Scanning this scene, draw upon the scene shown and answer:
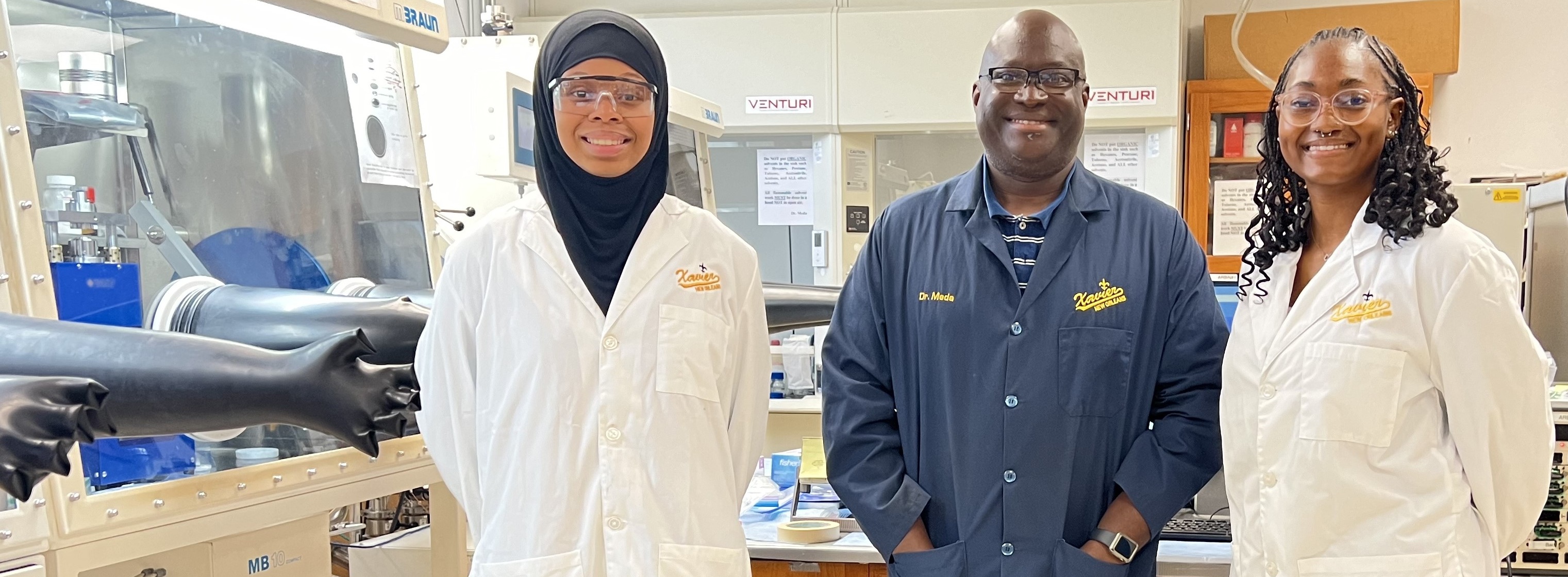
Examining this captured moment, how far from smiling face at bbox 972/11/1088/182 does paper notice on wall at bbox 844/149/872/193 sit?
2341 mm

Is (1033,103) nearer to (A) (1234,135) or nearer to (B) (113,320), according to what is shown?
(B) (113,320)

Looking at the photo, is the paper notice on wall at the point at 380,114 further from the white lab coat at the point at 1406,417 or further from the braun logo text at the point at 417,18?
the white lab coat at the point at 1406,417

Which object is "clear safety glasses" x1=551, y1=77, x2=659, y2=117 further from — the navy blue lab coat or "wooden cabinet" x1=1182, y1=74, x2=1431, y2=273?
"wooden cabinet" x1=1182, y1=74, x2=1431, y2=273

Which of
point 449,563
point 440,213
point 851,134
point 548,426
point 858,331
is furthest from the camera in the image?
point 851,134

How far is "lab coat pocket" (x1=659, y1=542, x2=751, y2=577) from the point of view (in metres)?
1.27

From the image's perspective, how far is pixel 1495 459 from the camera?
127 cm

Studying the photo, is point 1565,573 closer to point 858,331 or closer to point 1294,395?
point 1294,395

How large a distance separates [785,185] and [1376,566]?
2828 mm

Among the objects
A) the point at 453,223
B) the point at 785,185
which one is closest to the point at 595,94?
the point at 453,223

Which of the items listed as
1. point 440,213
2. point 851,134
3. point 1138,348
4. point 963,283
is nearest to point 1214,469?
point 1138,348

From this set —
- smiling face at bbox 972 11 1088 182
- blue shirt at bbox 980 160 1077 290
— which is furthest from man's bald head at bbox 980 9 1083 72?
blue shirt at bbox 980 160 1077 290

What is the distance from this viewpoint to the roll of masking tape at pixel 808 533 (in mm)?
2186

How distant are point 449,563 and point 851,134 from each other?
2.36 m

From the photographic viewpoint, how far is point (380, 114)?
1.74 m
